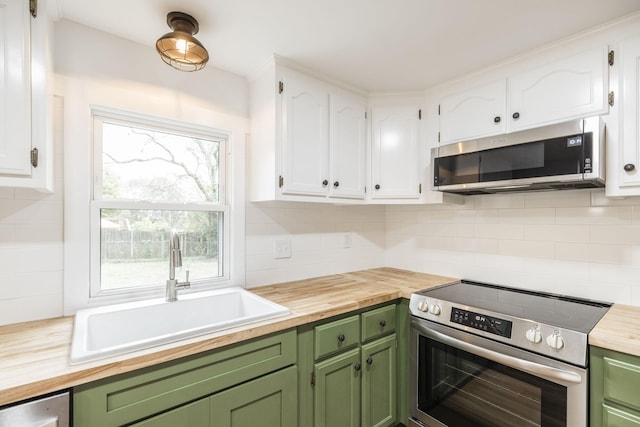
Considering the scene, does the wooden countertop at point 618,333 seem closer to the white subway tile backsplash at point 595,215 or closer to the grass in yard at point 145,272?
the white subway tile backsplash at point 595,215

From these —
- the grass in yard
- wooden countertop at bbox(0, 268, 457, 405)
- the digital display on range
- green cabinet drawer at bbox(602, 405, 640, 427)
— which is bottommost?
green cabinet drawer at bbox(602, 405, 640, 427)

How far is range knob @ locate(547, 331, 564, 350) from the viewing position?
4.04 ft

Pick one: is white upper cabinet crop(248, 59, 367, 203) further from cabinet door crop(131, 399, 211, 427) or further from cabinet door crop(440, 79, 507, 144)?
cabinet door crop(131, 399, 211, 427)

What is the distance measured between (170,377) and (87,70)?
4.63 feet

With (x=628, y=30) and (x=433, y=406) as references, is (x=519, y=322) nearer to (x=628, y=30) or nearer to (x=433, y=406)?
(x=433, y=406)

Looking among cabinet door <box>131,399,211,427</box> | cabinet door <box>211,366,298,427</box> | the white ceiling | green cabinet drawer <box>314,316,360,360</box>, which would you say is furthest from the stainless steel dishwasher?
the white ceiling

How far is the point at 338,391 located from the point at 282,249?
89 centimetres

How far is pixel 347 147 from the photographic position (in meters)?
2.08

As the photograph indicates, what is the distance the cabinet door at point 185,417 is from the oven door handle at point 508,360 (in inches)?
43.3

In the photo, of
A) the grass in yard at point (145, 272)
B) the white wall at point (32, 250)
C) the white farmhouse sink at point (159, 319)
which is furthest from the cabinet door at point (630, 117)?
the white wall at point (32, 250)

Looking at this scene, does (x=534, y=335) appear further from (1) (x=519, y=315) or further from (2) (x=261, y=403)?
(2) (x=261, y=403)

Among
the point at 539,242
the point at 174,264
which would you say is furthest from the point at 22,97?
the point at 539,242

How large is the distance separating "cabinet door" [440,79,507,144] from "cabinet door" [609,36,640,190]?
49 centimetres

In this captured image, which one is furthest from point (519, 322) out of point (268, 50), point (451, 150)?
point (268, 50)
